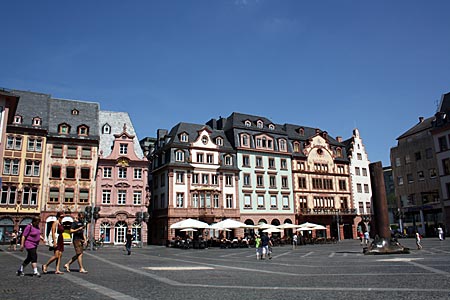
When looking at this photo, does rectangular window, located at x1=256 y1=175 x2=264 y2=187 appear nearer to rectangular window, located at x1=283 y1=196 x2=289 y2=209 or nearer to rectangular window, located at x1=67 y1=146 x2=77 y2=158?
rectangular window, located at x1=283 y1=196 x2=289 y2=209

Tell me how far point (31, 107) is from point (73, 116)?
15.9 ft

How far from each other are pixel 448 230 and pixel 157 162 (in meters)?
38.5

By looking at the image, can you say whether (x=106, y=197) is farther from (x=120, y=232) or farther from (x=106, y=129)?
(x=106, y=129)

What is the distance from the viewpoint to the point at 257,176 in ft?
186

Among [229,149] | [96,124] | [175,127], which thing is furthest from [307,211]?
[96,124]

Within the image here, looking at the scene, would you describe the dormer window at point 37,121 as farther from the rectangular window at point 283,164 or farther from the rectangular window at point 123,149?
the rectangular window at point 283,164

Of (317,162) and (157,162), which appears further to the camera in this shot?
(317,162)

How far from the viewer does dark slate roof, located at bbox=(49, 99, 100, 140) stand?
48906 mm

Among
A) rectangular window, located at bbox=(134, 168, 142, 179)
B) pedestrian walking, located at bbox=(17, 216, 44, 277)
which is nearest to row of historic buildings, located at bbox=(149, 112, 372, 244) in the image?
rectangular window, located at bbox=(134, 168, 142, 179)

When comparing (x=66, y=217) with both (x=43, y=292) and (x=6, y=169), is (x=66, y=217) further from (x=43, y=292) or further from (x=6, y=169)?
(x=43, y=292)

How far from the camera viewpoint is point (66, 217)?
4581cm

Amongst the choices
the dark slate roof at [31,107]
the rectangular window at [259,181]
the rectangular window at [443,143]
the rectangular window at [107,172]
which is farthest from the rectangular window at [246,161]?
the rectangular window at [443,143]

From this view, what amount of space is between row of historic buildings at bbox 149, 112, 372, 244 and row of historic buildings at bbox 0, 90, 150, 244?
4407 millimetres

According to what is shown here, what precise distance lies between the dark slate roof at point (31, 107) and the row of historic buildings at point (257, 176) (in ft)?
49.3
